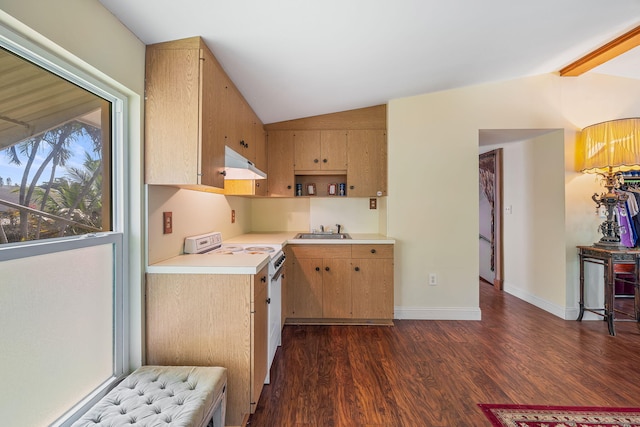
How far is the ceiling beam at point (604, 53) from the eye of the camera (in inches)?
87.5

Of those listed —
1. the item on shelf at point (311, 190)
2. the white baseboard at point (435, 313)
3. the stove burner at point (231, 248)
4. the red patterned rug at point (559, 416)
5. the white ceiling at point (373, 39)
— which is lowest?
the red patterned rug at point (559, 416)

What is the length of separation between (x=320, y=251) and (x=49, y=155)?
211 centimetres

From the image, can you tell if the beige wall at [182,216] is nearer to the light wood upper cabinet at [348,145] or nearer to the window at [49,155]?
the window at [49,155]

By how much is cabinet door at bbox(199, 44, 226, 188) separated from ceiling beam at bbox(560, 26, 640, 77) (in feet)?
10.7

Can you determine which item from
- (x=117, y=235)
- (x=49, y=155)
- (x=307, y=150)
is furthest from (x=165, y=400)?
(x=307, y=150)

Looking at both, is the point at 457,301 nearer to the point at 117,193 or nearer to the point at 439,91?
the point at 439,91

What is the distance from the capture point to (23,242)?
99 cm

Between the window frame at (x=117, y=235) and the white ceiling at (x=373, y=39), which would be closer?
the window frame at (x=117, y=235)

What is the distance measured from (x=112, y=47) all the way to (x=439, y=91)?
294cm

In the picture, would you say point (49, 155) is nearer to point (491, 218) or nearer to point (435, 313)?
point (435, 313)

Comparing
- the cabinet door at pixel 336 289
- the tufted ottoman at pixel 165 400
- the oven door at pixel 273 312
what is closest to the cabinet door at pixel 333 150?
the cabinet door at pixel 336 289

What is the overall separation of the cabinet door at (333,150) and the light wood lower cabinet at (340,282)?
0.98 meters

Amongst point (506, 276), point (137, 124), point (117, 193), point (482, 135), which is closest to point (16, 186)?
point (117, 193)

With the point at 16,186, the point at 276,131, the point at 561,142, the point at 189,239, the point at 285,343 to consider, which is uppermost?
the point at 276,131
